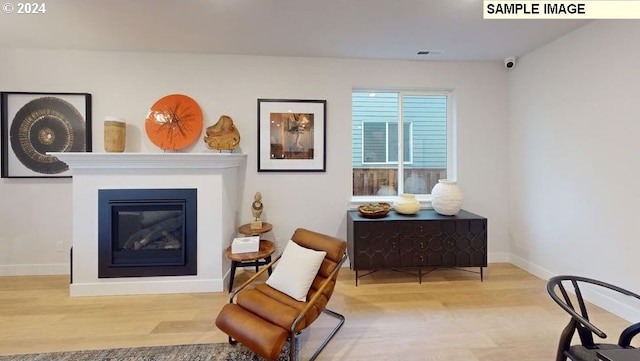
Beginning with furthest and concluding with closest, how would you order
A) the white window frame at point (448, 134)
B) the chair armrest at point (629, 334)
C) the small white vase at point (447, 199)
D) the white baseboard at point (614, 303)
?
the white window frame at point (448, 134) < the small white vase at point (447, 199) < the white baseboard at point (614, 303) < the chair armrest at point (629, 334)

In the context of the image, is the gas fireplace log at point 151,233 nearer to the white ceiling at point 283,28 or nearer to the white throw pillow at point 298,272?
the white throw pillow at point 298,272

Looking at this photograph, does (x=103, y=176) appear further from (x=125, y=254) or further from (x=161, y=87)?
(x=161, y=87)

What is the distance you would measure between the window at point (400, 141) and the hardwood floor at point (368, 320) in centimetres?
129

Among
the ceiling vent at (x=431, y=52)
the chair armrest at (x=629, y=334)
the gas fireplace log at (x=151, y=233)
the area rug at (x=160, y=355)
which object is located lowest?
the area rug at (x=160, y=355)

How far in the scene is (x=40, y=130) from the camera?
3.46m

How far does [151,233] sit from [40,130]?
187 cm

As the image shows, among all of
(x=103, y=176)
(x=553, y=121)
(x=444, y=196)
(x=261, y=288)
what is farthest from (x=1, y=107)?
(x=553, y=121)

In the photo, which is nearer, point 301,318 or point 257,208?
point 301,318

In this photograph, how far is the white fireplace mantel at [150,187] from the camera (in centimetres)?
301

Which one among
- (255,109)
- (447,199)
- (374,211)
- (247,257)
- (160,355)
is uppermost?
(255,109)

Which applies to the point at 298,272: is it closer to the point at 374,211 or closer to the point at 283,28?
the point at 374,211

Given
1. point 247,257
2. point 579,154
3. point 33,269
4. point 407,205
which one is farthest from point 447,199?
point 33,269

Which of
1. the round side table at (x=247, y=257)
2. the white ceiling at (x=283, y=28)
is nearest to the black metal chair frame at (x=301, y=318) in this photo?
the round side table at (x=247, y=257)

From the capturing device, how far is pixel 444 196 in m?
3.42
